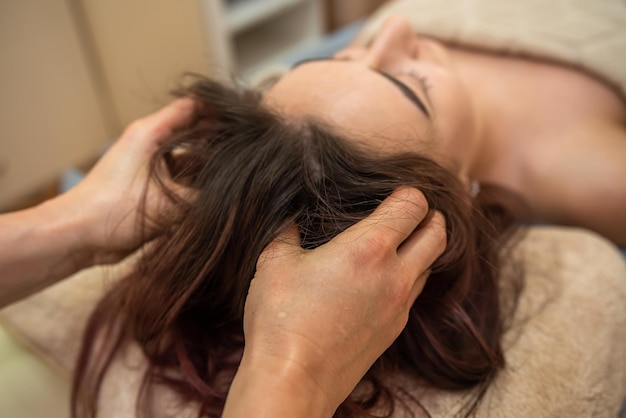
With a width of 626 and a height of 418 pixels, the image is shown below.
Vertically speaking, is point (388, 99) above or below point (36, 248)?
above

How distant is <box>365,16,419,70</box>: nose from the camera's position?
2.48 feet

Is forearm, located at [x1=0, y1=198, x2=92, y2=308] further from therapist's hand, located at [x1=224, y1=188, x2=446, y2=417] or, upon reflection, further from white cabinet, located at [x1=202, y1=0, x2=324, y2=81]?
white cabinet, located at [x1=202, y1=0, x2=324, y2=81]

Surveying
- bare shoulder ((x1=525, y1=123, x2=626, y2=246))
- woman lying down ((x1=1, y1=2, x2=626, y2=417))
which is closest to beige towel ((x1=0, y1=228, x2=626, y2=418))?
woman lying down ((x1=1, y1=2, x2=626, y2=417))

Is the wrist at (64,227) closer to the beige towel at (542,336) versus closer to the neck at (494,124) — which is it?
the beige towel at (542,336)

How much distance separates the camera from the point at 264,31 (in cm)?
216

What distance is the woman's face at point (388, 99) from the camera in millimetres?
623

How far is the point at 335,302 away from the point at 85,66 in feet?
5.49

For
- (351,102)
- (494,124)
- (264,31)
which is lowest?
(264,31)

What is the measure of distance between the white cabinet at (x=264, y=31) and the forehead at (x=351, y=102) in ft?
3.80

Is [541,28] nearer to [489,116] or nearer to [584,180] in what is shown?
[489,116]

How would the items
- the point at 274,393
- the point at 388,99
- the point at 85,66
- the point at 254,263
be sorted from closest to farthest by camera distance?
1. the point at 274,393
2. the point at 254,263
3. the point at 388,99
4. the point at 85,66

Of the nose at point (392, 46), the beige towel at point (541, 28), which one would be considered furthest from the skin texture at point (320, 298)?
the beige towel at point (541, 28)

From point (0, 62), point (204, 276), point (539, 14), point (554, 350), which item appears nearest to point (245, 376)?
point (204, 276)

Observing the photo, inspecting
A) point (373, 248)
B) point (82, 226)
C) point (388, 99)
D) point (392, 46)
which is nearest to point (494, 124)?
point (392, 46)
